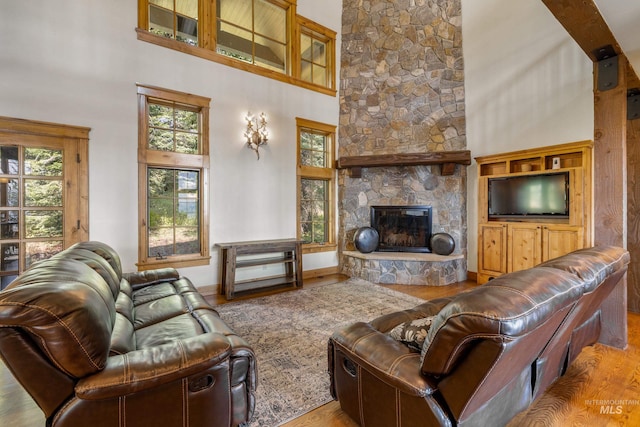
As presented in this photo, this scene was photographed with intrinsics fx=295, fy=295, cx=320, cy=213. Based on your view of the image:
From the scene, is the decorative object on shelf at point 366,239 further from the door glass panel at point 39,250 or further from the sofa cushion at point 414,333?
the door glass panel at point 39,250

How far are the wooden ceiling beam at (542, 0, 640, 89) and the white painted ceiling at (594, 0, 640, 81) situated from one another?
2cm

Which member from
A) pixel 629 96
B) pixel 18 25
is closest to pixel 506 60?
pixel 629 96

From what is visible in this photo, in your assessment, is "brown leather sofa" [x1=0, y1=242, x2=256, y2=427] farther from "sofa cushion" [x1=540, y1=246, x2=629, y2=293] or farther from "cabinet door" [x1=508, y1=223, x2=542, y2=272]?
"cabinet door" [x1=508, y1=223, x2=542, y2=272]

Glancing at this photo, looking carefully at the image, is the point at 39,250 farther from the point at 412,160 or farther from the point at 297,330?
the point at 412,160

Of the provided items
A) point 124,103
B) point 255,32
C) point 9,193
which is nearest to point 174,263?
point 9,193

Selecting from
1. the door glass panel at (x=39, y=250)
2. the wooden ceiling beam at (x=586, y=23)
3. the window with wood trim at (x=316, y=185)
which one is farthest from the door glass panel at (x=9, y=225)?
the wooden ceiling beam at (x=586, y=23)

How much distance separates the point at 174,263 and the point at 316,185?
2.72 metres

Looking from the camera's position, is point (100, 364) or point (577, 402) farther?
point (577, 402)

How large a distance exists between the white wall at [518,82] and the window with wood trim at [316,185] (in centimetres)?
242

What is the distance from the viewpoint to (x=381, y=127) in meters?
5.45

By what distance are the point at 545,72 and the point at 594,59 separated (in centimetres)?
181

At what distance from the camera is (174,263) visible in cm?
403

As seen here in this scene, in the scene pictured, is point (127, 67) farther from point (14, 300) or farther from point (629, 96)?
point (629, 96)

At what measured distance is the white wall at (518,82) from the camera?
391cm
